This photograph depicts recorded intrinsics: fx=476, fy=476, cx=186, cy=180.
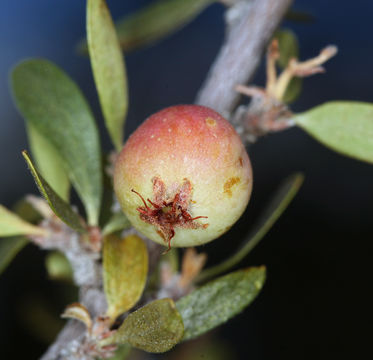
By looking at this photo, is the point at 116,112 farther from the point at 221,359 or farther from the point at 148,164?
the point at 221,359

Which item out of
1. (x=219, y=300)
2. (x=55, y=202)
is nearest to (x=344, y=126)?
(x=219, y=300)

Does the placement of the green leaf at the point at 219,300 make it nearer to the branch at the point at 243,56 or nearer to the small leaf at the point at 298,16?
the branch at the point at 243,56

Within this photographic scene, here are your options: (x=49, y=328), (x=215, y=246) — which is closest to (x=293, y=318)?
(x=215, y=246)

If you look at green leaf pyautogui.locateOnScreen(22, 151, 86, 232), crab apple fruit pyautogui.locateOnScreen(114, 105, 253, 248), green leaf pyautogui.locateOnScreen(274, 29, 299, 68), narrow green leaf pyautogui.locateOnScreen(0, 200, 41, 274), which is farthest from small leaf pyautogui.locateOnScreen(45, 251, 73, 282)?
green leaf pyautogui.locateOnScreen(274, 29, 299, 68)

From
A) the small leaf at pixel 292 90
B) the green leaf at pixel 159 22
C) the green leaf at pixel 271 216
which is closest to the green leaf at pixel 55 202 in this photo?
the green leaf at pixel 271 216

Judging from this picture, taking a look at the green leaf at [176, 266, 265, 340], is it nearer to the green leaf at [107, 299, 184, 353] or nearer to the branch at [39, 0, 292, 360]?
the green leaf at [107, 299, 184, 353]

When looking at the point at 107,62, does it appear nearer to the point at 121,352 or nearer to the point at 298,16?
the point at 121,352

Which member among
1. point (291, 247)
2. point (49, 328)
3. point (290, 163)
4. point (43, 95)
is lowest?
point (291, 247)
